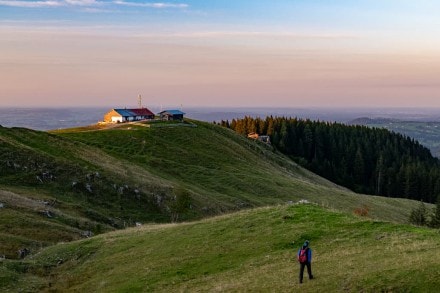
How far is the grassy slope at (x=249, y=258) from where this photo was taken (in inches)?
844

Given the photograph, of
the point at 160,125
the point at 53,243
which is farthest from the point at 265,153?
the point at 53,243

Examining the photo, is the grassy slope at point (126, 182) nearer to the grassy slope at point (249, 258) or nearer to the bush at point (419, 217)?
the grassy slope at point (249, 258)

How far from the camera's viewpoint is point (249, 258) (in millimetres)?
29312

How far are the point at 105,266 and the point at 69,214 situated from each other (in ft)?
70.1

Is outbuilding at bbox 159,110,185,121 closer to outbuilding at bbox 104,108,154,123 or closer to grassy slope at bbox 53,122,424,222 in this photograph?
outbuilding at bbox 104,108,154,123

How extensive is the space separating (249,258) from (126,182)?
4296cm

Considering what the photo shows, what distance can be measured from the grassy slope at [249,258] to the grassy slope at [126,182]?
7.74 m

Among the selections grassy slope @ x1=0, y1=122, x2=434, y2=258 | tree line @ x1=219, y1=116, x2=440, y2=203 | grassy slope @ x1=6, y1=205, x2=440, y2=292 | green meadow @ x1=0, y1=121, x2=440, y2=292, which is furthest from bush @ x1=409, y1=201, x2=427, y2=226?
tree line @ x1=219, y1=116, x2=440, y2=203

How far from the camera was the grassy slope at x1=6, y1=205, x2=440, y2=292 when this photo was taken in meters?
21.5

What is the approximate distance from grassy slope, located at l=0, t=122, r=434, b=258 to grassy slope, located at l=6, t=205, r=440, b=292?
774cm

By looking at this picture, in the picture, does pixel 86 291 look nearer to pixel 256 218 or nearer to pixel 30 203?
pixel 256 218

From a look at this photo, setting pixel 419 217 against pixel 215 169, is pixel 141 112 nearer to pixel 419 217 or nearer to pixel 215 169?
pixel 215 169

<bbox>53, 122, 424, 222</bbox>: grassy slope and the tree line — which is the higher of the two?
<bbox>53, 122, 424, 222</bbox>: grassy slope

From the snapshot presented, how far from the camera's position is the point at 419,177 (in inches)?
6432
